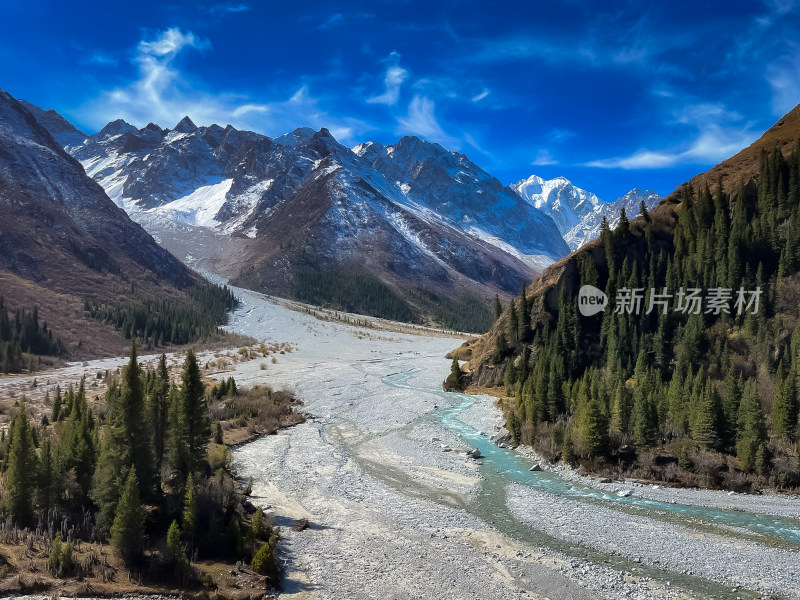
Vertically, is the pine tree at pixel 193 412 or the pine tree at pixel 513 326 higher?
the pine tree at pixel 513 326

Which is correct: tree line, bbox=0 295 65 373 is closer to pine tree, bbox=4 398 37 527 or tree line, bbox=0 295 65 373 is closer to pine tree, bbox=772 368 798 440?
pine tree, bbox=4 398 37 527

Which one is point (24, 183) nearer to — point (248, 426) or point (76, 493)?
point (248, 426)

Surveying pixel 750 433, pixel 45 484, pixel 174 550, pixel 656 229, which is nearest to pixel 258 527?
pixel 174 550

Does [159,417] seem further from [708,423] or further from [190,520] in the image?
[708,423]

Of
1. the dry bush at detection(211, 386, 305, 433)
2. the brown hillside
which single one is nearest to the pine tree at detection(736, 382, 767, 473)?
the dry bush at detection(211, 386, 305, 433)

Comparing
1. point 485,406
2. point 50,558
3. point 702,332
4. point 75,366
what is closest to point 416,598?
point 50,558

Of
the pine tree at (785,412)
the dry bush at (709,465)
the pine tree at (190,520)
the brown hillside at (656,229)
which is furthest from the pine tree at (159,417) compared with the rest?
the brown hillside at (656,229)

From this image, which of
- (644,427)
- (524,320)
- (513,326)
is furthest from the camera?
(513,326)

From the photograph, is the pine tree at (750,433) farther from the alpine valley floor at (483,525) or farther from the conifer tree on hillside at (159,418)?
the conifer tree on hillside at (159,418)
